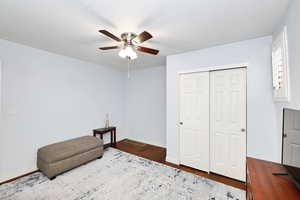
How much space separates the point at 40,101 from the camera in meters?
2.63

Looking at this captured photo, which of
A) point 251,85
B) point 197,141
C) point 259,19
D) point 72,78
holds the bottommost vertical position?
point 197,141

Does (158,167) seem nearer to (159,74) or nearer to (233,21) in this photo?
(159,74)

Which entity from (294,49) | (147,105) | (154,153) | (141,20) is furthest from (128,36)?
(154,153)

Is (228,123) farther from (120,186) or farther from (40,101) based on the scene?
(40,101)

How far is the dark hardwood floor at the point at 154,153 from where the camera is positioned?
88.9 inches

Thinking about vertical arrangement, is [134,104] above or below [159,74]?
below

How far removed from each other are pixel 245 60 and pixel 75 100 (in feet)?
12.3

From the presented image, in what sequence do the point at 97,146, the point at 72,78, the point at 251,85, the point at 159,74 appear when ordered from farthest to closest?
the point at 159,74 → the point at 72,78 → the point at 97,146 → the point at 251,85

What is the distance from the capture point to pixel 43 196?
185 cm

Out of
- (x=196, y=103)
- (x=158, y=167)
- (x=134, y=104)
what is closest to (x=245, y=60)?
(x=196, y=103)

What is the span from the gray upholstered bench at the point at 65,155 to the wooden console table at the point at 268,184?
9.11 feet

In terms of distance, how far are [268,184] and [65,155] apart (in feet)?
9.59

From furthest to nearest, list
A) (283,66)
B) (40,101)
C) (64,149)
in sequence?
(40,101)
(64,149)
(283,66)

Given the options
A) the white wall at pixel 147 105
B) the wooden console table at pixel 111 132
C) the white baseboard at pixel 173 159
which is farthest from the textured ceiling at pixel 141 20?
the white baseboard at pixel 173 159
